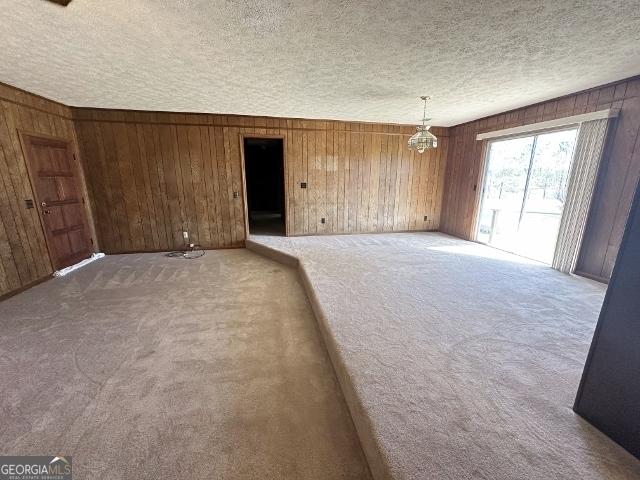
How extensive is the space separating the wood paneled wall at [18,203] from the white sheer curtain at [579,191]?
6878mm

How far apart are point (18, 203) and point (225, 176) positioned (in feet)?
8.67

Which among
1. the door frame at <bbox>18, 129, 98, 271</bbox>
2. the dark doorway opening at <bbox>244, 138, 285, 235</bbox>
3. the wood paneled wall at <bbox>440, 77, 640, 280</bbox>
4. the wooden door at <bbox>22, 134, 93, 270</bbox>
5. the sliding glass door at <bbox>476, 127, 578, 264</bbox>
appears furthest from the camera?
the dark doorway opening at <bbox>244, 138, 285, 235</bbox>

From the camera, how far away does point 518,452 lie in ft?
3.68

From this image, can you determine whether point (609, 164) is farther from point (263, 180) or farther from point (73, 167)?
point (263, 180)

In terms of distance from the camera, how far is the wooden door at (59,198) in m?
3.46

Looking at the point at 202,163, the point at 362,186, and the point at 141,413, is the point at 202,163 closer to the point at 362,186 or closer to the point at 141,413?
the point at 362,186

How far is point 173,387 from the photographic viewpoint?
1.74 m

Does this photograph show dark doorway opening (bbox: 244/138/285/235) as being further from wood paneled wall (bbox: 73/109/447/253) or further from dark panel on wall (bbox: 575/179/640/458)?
dark panel on wall (bbox: 575/179/640/458)

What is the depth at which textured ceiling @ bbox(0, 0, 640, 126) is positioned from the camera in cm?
170

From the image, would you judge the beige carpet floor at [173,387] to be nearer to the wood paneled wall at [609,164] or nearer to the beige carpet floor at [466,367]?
the beige carpet floor at [466,367]

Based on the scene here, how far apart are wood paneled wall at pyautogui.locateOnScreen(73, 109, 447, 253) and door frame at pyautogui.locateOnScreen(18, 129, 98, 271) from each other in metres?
0.11

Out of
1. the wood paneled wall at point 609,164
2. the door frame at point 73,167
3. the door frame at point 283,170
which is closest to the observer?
the wood paneled wall at point 609,164

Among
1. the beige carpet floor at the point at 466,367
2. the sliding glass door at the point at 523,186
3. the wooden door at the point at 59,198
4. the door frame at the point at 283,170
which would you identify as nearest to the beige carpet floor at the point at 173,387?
the beige carpet floor at the point at 466,367

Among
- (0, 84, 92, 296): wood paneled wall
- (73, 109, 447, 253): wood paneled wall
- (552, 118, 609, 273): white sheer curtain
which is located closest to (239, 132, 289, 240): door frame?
(73, 109, 447, 253): wood paneled wall
